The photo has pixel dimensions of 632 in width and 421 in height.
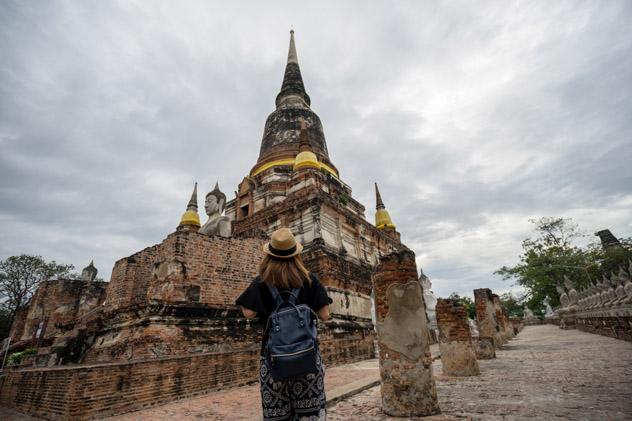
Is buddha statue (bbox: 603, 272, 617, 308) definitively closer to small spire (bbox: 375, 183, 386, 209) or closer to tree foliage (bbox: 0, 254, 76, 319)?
small spire (bbox: 375, 183, 386, 209)

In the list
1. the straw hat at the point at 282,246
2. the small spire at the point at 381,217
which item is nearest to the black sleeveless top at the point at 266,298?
the straw hat at the point at 282,246

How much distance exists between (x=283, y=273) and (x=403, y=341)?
2.35m

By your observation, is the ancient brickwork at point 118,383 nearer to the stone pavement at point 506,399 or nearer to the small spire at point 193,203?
the stone pavement at point 506,399

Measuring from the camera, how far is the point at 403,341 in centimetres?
391

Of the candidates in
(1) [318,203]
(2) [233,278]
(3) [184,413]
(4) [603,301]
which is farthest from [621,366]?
(1) [318,203]

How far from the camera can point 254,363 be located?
6590 mm

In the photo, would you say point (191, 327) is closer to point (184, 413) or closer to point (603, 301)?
point (184, 413)

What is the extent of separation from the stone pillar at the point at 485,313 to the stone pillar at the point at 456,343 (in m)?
3.71

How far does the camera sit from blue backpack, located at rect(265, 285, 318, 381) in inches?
78.4

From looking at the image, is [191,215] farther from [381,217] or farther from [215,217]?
[381,217]

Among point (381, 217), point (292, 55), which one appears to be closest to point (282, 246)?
point (381, 217)

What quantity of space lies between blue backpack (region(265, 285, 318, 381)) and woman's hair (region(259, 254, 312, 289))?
0.10 metres

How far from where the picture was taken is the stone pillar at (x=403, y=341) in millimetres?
3674

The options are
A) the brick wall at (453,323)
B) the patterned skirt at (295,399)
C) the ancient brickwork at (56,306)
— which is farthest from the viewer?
the ancient brickwork at (56,306)
